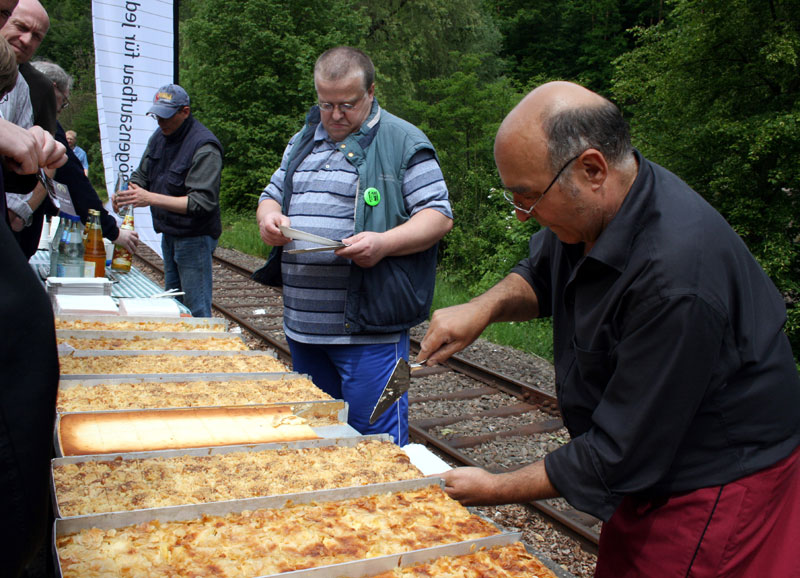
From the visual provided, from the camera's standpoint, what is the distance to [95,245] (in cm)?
473

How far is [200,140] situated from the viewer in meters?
5.21

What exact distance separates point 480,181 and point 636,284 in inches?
587

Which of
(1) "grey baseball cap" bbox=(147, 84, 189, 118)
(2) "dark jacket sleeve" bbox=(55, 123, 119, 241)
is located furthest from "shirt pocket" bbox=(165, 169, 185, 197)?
(2) "dark jacket sleeve" bbox=(55, 123, 119, 241)

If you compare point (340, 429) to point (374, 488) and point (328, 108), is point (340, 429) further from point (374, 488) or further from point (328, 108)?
point (328, 108)

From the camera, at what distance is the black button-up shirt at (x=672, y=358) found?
5.14ft

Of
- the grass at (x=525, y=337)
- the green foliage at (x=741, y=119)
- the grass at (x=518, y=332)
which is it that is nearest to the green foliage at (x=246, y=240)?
the grass at (x=518, y=332)

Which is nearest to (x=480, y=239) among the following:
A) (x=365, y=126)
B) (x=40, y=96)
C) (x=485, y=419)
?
(x=485, y=419)

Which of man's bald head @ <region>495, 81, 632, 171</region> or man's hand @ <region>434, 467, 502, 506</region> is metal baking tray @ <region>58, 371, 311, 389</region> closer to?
man's hand @ <region>434, 467, 502, 506</region>

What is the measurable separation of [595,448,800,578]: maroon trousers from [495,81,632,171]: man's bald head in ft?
3.07

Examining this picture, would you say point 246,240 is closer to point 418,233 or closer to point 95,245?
point 95,245

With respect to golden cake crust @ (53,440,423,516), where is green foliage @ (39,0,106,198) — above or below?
above

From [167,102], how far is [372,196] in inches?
109

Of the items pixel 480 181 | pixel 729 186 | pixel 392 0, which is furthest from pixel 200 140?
pixel 392 0

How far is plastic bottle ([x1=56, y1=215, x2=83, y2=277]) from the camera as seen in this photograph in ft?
14.2
